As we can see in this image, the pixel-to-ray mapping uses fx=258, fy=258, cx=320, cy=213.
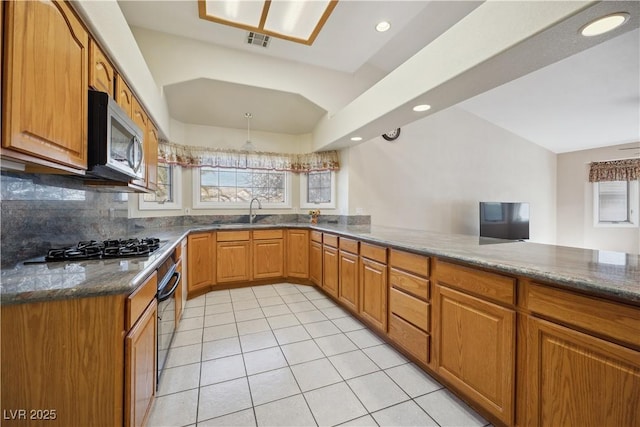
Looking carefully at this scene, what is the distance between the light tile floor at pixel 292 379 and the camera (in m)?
1.43

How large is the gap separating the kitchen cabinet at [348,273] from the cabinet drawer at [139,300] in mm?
1735

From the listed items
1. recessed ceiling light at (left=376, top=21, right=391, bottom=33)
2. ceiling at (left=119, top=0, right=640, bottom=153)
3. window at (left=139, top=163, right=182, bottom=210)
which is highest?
recessed ceiling light at (left=376, top=21, right=391, bottom=33)

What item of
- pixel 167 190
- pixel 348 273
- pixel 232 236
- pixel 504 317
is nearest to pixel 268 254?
pixel 232 236

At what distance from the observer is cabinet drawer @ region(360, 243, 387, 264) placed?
218 cm

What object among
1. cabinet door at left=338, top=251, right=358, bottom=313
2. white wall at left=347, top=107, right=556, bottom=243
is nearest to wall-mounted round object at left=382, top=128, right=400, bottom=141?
white wall at left=347, top=107, right=556, bottom=243

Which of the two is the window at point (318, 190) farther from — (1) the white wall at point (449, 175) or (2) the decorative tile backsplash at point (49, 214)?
(2) the decorative tile backsplash at point (49, 214)

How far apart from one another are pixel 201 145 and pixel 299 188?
165 centimetres

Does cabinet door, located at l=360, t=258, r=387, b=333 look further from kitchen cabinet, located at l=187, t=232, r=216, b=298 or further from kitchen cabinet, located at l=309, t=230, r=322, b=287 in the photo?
kitchen cabinet, located at l=187, t=232, r=216, b=298

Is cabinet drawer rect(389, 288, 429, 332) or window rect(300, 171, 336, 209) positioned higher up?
window rect(300, 171, 336, 209)

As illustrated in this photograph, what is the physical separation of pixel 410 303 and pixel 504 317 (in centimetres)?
68

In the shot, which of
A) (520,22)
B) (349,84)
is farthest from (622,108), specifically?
(520,22)

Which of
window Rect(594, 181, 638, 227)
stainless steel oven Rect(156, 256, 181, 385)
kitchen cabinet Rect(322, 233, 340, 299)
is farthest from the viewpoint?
window Rect(594, 181, 638, 227)

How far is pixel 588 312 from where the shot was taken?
0.99 meters

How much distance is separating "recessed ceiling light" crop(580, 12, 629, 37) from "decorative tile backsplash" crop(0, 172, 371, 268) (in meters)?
2.87
